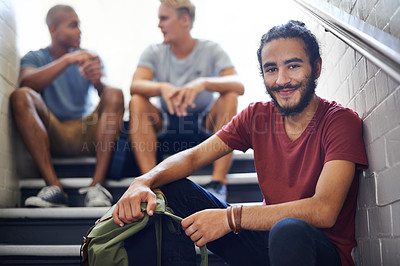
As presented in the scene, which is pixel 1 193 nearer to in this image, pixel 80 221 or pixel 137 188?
pixel 80 221

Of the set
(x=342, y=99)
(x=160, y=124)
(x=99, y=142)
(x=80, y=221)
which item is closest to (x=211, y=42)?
(x=160, y=124)

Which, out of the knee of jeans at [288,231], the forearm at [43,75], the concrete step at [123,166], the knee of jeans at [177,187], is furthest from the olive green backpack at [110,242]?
the forearm at [43,75]

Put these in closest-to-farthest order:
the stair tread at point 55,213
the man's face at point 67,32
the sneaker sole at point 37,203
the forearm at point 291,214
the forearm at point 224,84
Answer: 1. the forearm at point 291,214
2. the stair tread at point 55,213
3. the sneaker sole at point 37,203
4. the forearm at point 224,84
5. the man's face at point 67,32

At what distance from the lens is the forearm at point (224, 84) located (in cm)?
219

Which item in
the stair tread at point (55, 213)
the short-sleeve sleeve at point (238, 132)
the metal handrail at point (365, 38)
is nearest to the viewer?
the metal handrail at point (365, 38)

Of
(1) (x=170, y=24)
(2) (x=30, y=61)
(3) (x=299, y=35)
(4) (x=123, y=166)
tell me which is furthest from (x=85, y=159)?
(3) (x=299, y=35)

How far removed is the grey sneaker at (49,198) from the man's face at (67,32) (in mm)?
1051

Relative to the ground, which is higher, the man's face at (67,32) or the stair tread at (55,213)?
the man's face at (67,32)

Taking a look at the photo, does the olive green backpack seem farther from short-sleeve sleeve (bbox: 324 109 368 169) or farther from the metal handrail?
the metal handrail

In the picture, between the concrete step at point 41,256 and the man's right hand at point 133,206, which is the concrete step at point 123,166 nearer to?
the concrete step at point 41,256

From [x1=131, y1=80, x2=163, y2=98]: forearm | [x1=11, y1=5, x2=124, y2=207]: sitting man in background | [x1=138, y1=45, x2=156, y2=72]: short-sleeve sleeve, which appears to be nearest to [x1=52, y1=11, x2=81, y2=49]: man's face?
[x1=11, y1=5, x2=124, y2=207]: sitting man in background

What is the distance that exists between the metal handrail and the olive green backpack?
74cm

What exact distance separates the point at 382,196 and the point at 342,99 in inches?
21.8

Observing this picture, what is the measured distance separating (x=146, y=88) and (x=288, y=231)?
1428 mm
